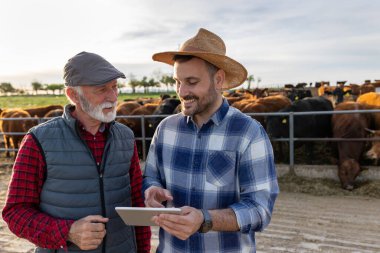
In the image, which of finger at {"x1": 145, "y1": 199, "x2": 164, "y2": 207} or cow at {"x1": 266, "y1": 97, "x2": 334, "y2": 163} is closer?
finger at {"x1": 145, "y1": 199, "x2": 164, "y2": 207}

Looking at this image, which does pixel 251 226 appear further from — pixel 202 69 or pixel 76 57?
pixel 76 57

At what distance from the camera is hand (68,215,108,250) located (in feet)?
5.74

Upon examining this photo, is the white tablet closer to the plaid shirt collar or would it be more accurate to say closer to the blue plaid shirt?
the blue plaid shirt

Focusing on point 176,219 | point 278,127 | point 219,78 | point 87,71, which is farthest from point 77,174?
point 278,127

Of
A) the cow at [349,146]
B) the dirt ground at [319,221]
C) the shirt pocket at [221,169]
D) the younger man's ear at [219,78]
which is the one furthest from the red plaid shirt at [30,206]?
the cow at [349,146]

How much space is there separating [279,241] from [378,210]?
219cm

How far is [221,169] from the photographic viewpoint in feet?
6.00

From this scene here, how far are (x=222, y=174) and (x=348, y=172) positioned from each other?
598 centimetres

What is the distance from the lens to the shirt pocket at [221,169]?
5.99 feet

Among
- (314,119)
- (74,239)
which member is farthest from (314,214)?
(74,239)

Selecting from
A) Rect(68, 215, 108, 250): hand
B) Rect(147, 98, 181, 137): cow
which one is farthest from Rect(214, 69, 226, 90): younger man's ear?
Rect(147, 98, 181, 137): cow

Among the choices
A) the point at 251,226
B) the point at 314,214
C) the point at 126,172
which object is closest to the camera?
the point at 251,226

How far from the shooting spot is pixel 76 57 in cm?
202

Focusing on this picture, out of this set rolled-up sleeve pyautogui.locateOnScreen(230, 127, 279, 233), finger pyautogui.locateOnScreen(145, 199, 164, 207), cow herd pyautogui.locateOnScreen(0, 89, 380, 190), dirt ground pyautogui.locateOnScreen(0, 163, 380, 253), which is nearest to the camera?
rolled-up sleeve pyautogui.locateOnScreen(230, 127, 279, 233)
